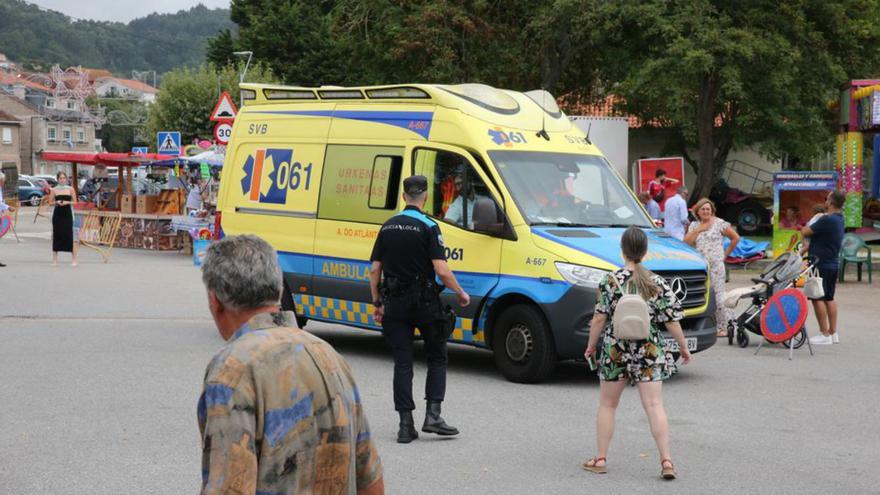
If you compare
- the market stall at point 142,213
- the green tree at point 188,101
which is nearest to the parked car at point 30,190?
the green tree at point 188,101

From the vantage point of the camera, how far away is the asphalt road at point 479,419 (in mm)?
7062

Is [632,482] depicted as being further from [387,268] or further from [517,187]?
[517,187]

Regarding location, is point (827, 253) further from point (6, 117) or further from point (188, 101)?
point (6, 117)

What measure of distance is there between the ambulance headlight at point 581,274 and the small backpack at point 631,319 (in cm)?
284

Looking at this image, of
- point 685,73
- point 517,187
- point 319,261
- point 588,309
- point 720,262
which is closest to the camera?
point 588,309

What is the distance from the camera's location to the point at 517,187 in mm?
10828

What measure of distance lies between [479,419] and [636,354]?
201cm

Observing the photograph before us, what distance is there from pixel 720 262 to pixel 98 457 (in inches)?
319

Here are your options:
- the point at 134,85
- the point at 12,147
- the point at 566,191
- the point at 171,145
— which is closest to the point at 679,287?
the point at 566,191

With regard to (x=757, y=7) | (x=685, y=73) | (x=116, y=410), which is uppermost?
(x=757, y=7)

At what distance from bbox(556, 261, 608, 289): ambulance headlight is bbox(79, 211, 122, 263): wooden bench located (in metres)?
19.6

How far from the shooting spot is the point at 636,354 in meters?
7.17

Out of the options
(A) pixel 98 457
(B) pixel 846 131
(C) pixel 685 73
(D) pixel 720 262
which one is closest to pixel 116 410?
(A) pixel 98 457

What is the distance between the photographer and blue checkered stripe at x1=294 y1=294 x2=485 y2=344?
35.6 feet
